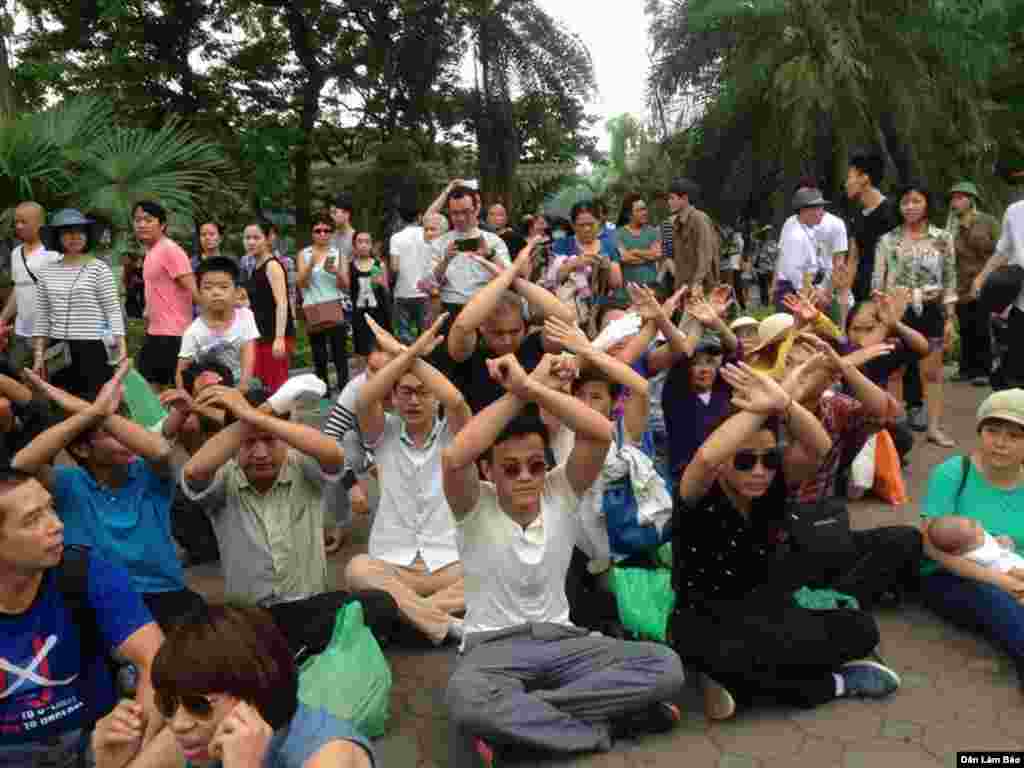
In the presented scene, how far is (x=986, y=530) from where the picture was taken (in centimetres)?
407

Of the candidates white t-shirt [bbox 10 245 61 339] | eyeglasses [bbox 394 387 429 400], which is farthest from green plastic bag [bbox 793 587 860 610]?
white t-shirt [bbox 10 245 61 339]

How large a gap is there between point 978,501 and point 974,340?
5713 mm

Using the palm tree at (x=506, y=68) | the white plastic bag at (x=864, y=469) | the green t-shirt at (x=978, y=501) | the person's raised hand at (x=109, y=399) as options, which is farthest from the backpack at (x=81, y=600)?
the palm tree at (x=506, y=68)

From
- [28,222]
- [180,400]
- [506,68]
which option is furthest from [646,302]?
[506,68]

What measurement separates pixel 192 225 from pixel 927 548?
696cm

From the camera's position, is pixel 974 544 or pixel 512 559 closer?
pixel 512 559

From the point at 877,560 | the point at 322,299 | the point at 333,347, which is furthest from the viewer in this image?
the point at 333,347

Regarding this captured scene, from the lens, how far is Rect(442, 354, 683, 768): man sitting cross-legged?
3.27 meters

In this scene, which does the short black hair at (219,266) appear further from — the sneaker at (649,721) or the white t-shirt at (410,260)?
the sneaker at (649,721)

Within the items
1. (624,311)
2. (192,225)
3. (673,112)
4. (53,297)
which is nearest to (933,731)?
(624,311)

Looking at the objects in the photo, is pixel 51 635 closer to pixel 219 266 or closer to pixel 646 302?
pixel 646 302

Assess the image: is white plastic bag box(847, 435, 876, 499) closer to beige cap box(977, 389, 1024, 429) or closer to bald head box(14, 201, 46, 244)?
beige cap box(977, 389, 1024, 429)

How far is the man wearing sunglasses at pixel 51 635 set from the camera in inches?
106

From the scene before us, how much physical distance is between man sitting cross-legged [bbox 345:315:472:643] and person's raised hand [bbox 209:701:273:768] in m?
2.26
